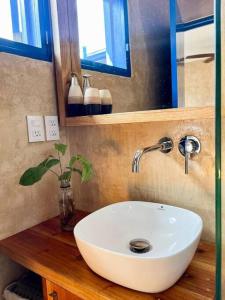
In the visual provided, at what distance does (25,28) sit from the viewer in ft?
3.45

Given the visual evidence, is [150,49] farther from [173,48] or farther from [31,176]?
[31,176]

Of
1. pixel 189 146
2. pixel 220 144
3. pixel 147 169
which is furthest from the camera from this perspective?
pixel 147 169

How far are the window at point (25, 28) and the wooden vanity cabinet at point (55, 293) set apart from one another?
0.89 meters

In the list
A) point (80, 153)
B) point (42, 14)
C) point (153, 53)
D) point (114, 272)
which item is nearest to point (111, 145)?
point (80, 153)

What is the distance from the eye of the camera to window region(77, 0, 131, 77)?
1153 millimetres

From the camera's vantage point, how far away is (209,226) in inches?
33.3

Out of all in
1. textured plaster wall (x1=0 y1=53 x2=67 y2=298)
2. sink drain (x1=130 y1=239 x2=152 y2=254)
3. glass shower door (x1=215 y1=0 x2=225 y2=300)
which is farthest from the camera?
textured plaster wall (x1=0 y1=53 x2=67 y2=298)

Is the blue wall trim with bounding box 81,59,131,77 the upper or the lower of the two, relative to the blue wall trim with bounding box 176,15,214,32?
lower

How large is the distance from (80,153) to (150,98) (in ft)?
1.46

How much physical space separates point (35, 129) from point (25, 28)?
1.56 feet

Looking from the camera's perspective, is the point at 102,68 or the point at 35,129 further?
the point at 102,68

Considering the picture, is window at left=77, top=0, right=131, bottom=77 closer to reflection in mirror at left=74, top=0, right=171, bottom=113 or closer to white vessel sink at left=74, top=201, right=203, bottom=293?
reflection in mirror at left=74, top=0, right=171, bottom=113

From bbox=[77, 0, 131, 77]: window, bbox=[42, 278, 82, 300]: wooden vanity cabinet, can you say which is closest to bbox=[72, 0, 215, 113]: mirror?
bbox=[77, 0, 131, 77]: window

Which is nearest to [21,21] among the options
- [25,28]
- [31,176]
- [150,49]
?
[25,28]
